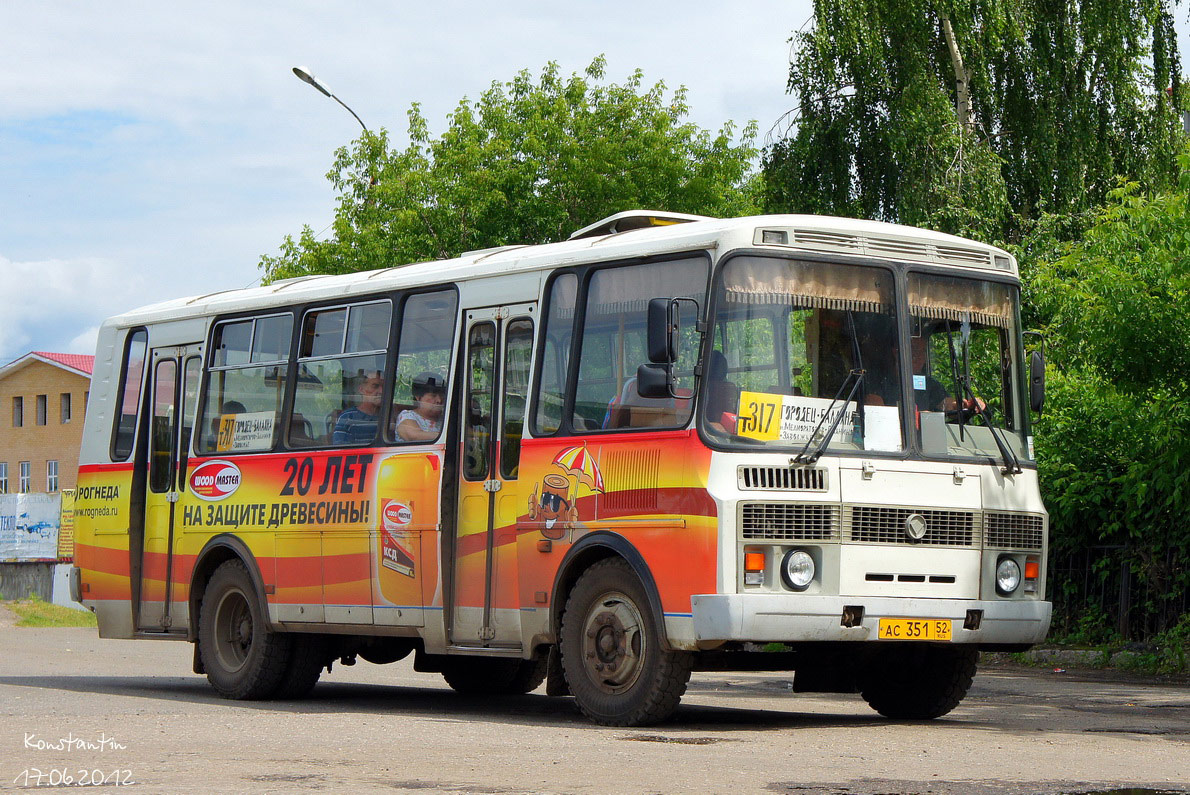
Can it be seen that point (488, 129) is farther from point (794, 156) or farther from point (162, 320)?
point (162, 320)

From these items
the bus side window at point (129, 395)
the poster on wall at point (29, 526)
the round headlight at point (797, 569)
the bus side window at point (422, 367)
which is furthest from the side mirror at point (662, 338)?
the poster on wall at point (29, 526)

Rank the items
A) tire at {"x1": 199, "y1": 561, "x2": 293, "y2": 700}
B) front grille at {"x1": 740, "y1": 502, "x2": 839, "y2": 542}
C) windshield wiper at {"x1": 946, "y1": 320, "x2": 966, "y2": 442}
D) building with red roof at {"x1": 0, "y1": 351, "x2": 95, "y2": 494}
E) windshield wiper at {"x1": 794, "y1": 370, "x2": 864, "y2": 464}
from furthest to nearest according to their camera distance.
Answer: building with red roof at {"x1": 0, "y1": 351, "x2": 95, "y2": 494}, tire at {"x1": 199, "y1": 561, "x2": 293, "y2": 700}, windshield wiper at {"x1": 946, "y1": 320, "x2": 966, "y2": 442}, windshield wiper at {"x1": 794, "y1": 370, "x2": 864, "y2": 464}, front grille at {"x1": 740, "y1": 502, "x2": 839, "y2": 542}

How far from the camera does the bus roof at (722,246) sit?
11070 millimetres

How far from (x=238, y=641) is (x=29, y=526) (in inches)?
1262

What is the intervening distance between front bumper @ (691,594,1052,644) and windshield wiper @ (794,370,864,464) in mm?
837

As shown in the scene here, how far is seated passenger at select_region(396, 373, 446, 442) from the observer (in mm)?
12836

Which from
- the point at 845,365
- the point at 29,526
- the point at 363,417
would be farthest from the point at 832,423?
the point at 29,526

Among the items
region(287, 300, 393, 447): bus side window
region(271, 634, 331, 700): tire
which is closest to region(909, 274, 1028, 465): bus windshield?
region(287, 300, 393, 447): bus side window

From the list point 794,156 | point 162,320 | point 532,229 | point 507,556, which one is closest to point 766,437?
point 507,556

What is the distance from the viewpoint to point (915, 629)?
11000 mm

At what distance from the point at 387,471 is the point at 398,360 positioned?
2.83 ft

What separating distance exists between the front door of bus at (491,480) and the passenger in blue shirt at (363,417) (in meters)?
1.01

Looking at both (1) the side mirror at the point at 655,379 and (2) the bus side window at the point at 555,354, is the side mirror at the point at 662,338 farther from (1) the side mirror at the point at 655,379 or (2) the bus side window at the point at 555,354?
(2) the bus side window at the point at 555,354

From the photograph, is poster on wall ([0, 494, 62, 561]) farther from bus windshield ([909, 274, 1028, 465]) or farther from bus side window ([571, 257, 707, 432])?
bus windshield ([909, 274, 1028, 465])
